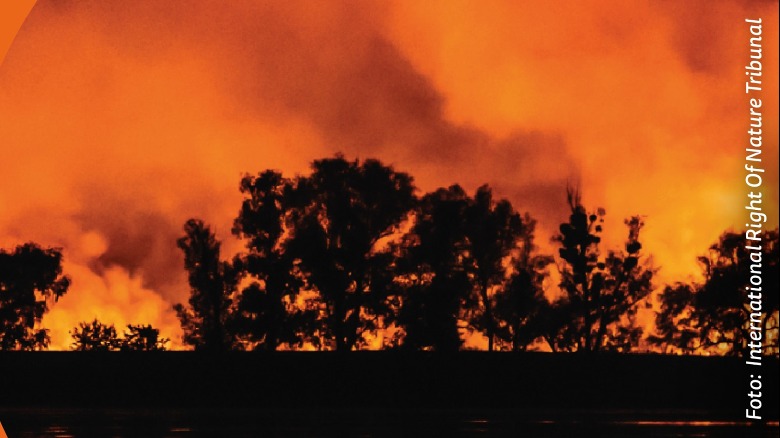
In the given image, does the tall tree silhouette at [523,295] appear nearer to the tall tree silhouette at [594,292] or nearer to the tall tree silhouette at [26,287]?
the tall tree silhouette at [594,292]

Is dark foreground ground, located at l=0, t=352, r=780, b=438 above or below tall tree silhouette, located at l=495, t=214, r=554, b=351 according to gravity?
below

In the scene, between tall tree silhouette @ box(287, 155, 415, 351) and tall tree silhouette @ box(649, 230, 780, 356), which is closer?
tall tree silhouette @ box(649, 230, 780, 356)

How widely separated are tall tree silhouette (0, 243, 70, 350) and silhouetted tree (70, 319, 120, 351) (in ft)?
13.0

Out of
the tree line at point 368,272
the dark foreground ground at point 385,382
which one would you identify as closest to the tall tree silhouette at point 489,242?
the tree line at point 368,272

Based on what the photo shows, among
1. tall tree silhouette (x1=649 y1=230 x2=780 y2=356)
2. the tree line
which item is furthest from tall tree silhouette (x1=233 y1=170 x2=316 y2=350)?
tall tree silhouette (x1=649 y1=230 x2=780 y2=356)

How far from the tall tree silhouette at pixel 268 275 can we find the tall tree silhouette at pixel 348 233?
58 centimetres

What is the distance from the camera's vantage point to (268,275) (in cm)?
4550

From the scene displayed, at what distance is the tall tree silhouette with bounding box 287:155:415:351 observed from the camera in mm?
45375

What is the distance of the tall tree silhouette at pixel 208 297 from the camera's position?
45938 mm

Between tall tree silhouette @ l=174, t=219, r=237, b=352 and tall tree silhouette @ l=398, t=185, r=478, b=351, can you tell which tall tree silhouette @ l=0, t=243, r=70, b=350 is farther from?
tall tree silhouette @ l=398, t=185, r=478, b=351

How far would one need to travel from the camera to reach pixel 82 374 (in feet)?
118

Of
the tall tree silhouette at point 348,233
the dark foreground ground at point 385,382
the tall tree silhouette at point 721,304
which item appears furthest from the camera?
the tall tree silhouette at point 348,233

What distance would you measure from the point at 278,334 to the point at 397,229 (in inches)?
244

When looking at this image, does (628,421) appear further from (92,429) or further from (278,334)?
(278,334)
